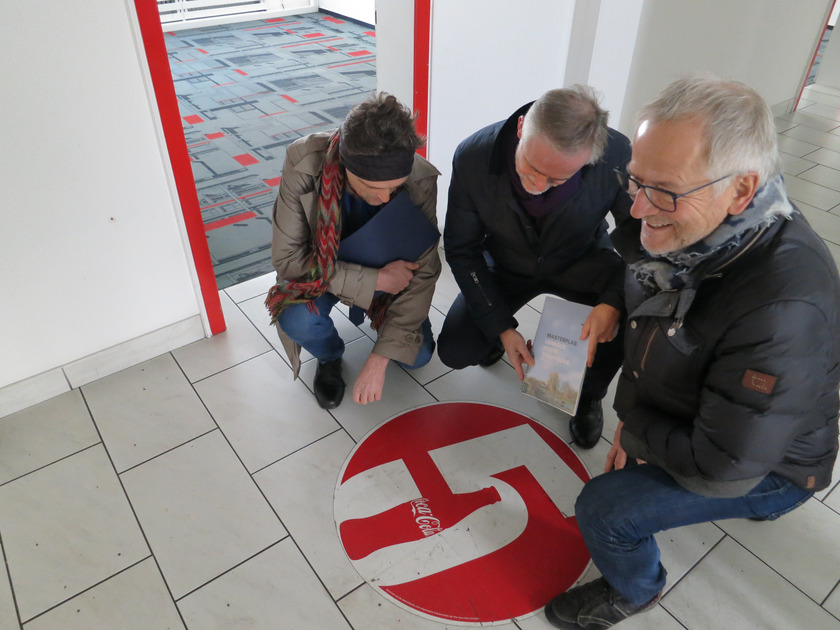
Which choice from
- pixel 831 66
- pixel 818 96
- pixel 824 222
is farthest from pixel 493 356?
pixel 831 66

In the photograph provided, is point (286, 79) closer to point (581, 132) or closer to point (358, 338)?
point (358, 338)

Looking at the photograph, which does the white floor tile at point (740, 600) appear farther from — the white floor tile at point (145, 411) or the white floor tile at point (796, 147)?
the white floor tile at point (796, 147)

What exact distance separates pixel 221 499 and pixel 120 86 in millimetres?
1316

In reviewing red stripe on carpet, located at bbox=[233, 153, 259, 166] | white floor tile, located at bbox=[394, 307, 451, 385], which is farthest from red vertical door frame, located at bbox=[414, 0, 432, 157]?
red stripe on carpet, located at bbox=[233, 153, 259, 166]

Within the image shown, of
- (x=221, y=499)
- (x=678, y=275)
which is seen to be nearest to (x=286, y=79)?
(x=221, y=499)

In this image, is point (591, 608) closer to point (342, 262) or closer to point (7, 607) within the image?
point (342, 262)

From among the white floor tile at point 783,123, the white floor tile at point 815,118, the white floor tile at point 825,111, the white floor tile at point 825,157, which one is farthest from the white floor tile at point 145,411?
the white floor tile at point 825,111

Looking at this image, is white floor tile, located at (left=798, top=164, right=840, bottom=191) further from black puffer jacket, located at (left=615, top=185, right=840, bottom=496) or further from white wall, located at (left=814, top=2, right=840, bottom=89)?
black puffer jacket, located at (left=615, top=185, right=840, bottom=496)

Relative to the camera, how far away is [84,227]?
2035 mm

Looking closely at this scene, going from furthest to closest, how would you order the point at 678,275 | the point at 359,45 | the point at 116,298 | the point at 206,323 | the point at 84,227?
1. the point at 359,45
2. the point at 206,323
3. the point at 116,298
4. the point at 84,227
5. the point at 678,275

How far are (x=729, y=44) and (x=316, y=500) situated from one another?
347cm

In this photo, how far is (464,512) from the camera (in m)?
1.88

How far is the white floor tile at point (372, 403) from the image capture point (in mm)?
2162

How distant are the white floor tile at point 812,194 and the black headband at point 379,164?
295cm
